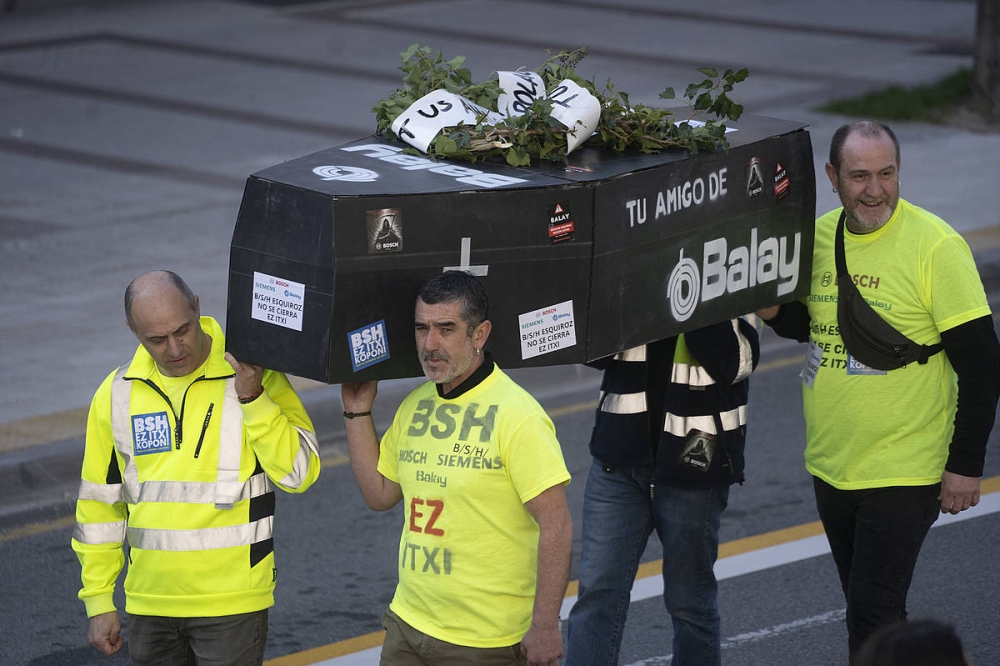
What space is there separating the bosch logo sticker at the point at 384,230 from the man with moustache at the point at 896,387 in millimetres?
1591

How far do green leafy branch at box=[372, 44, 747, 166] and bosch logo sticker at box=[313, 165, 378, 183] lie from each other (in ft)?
0.94

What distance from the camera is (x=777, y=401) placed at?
890cm

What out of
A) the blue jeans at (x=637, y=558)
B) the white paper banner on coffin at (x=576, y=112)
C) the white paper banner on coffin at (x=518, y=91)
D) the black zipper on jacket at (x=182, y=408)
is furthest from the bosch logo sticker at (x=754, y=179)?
the black zipper on jacket at (x=182, y=408)

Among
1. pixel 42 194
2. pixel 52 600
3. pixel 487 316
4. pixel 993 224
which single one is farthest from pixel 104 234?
pixel 487 316

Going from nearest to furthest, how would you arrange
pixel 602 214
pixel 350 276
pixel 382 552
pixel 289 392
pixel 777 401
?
pixel 350 276, pixel 602 214, pixel 289 392, pixel 382 552, pixel 777 401

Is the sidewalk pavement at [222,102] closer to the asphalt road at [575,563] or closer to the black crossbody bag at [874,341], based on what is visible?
the asphalt road at [575,563]

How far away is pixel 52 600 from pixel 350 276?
331cm

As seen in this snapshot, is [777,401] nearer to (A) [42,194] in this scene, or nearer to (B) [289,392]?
(B) [289,392]

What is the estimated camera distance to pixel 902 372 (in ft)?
15.5

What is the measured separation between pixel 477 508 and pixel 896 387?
158cm

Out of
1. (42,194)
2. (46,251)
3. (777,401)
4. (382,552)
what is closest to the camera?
(382,552)

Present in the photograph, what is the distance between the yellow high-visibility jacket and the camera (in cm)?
431

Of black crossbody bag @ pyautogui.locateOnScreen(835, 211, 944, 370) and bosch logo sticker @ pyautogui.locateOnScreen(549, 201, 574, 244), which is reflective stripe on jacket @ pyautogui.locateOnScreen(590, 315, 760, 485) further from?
bosch logo sticker @ pyautogui.locateOnScreen(549, 201, 574, 244)

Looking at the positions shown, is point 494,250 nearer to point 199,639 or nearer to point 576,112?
point 576,112
